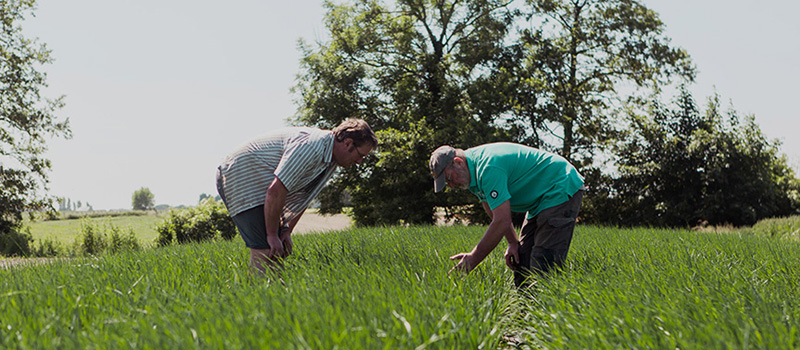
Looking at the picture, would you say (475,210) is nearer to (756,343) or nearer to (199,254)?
(199,254)

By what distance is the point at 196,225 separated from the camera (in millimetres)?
11836

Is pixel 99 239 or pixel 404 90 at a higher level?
pixel 404 90

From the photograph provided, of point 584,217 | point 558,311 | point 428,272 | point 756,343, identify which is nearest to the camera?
point 756,343

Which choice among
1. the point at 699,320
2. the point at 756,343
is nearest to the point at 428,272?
the point at 699,320

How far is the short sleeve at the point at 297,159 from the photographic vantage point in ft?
10.1

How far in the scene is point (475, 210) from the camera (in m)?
15.4

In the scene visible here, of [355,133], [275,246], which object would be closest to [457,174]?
[355,133]

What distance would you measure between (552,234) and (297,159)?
1.80 meters

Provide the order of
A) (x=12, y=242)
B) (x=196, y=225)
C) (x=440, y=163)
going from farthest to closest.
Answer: (x=12, y=242) < (x=196, y=225) < (x=440, y=163)

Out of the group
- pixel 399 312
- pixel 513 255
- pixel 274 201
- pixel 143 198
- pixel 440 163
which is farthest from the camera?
pixel 143 198

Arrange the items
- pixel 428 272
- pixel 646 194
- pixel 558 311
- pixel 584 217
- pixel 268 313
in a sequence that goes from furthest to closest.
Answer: pixel 584 217
pixel 646 194
pixel 428 272
pixel 558 311
pixel 268 313

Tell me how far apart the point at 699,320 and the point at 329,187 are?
51.7 ft

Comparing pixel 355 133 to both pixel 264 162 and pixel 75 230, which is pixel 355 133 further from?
pixel 75 230

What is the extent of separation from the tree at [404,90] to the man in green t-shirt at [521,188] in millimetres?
10819
